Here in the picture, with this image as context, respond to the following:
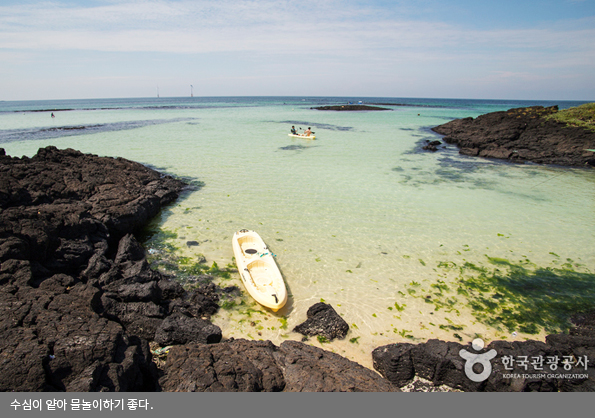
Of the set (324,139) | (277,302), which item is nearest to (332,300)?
(277,302)

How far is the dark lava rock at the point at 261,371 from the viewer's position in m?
4.64

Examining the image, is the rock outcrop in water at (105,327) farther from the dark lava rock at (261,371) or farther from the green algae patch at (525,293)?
the green algae patch at (525,293)

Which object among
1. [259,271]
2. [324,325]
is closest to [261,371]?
[324,325]

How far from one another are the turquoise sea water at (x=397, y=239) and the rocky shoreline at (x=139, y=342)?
86 centimetres

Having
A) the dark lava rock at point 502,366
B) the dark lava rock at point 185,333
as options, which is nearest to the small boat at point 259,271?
the dark lava rock at point 185,333

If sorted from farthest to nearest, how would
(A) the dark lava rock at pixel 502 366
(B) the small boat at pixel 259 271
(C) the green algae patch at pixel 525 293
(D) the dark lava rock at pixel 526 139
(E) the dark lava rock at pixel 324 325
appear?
(D) the dark lava rock at pixel 526 139 → (B) the small boat at pixel 259 271 → (C) the green algae patch at pixel 525 293 → (E) the dark lava rock at pixel 324 325 → (A) the dark lava rock at pixel 502 366

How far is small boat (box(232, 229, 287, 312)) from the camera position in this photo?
7.52 metres

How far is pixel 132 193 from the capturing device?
12852 millimetres

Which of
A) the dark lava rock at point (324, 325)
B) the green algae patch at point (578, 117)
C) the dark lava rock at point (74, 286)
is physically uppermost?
the green algae patch at point (578, 117)

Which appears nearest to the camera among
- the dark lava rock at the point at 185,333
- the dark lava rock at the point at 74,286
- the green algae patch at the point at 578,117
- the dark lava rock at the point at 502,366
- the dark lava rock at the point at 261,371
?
the dark lava rock at the point at 74,286

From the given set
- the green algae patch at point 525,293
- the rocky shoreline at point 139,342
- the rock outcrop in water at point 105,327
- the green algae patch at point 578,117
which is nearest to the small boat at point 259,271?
the rocky shoreline at point 139,342

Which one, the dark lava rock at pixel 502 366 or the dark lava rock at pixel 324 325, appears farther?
the dark lava rock at pixel 324 325

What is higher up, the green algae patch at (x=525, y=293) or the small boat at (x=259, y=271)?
the small boat at (x=259, y=271)

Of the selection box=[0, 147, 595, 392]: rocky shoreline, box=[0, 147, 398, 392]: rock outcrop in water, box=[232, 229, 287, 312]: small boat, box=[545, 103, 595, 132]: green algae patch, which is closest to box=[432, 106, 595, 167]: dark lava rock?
box=[545, 103, 595, 132]: green algae patch
